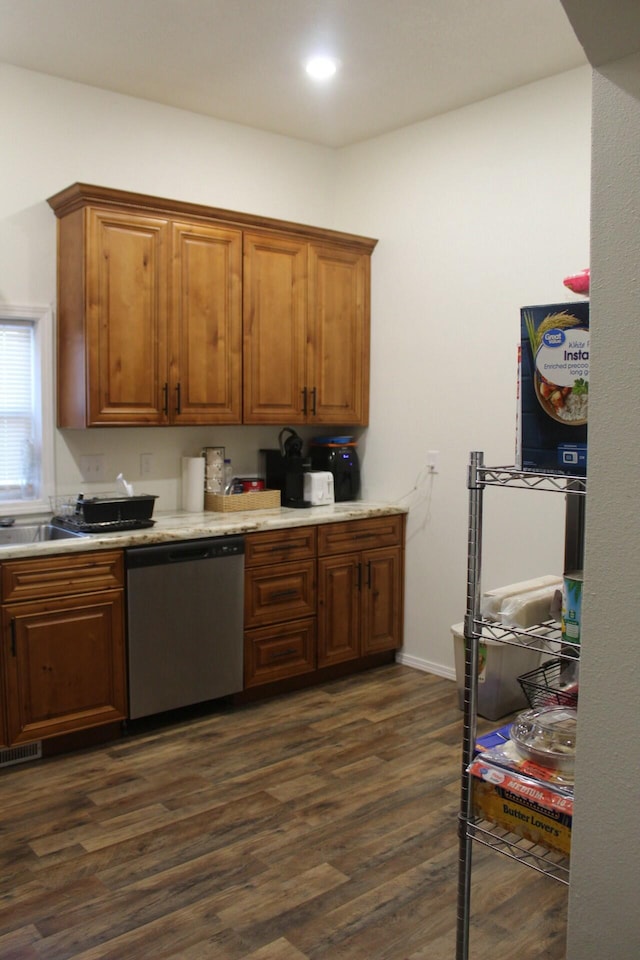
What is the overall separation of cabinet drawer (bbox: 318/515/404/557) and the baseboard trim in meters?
0.65

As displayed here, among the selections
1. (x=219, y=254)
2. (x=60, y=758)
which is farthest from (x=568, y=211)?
(x=60, y=758)

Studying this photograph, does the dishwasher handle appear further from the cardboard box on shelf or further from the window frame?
the cardboard box on shelf

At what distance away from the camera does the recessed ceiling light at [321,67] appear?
3.61 m

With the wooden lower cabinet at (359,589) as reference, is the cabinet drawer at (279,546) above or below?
above

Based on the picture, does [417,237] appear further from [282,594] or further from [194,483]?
[282,594]

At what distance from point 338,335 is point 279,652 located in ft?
5.78

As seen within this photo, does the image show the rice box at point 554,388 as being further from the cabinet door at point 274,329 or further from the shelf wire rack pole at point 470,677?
the cabinet door at point 274,329

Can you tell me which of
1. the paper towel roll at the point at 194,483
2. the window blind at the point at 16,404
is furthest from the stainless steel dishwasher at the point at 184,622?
the window blind at the point at 16,404

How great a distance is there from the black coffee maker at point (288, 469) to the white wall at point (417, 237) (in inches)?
5.4

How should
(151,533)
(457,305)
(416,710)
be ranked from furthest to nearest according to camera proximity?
(457,305) < (416,710) < (151,533)

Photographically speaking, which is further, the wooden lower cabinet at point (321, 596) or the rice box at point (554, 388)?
the wooden lower cabinet at point (321, 596)

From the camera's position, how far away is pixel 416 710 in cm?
390

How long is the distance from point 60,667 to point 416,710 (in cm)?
164

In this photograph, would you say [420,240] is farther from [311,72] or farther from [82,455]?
[82,455]
